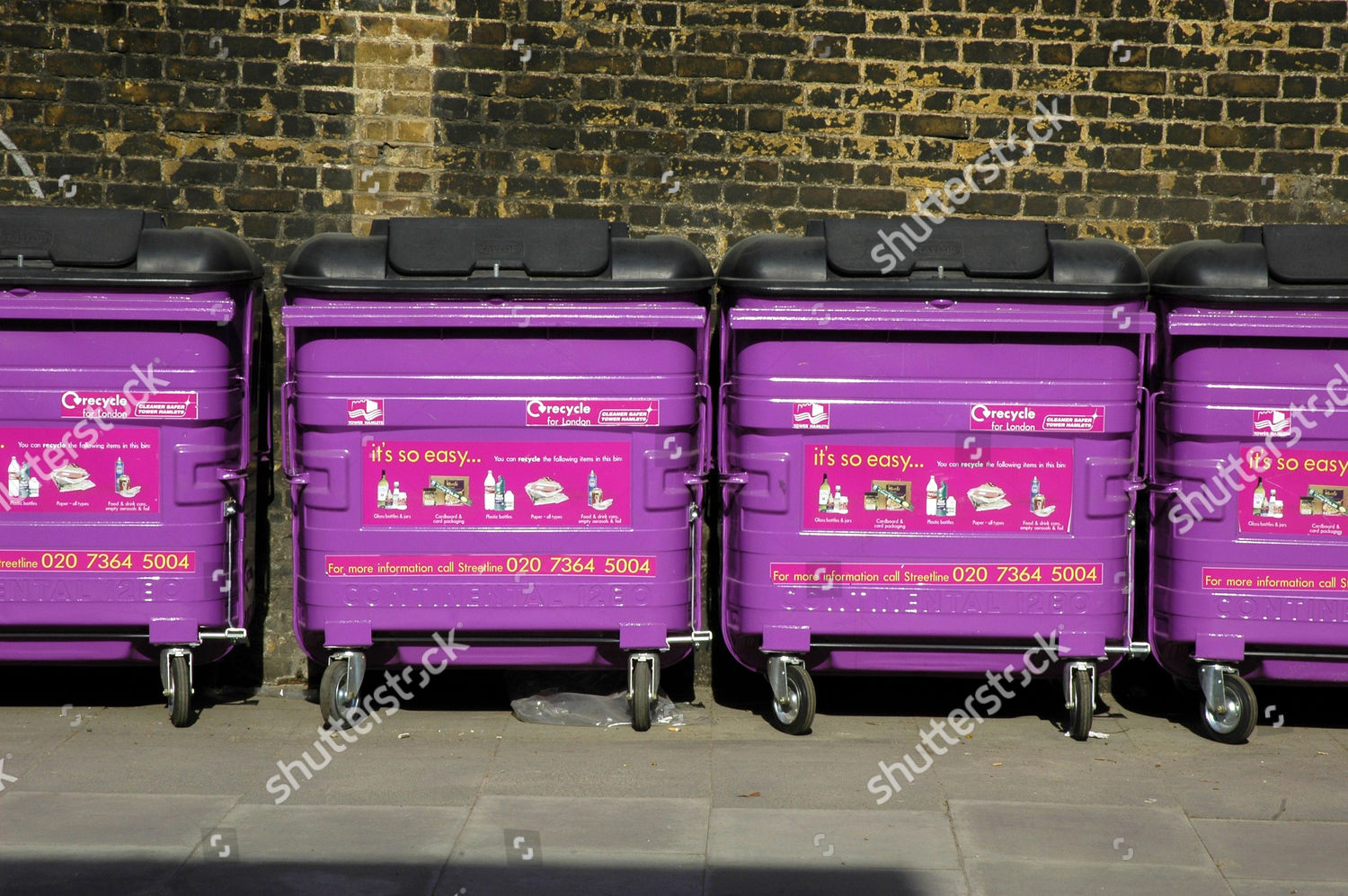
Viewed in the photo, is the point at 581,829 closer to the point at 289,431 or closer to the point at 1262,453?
the point at 289,431

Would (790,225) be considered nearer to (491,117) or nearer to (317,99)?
(491,117)

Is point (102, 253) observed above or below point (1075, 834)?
above

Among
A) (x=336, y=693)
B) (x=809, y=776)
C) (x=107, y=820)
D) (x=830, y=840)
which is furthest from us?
(x=336, y=693)

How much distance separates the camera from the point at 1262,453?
555 cm

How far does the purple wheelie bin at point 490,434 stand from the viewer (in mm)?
5523

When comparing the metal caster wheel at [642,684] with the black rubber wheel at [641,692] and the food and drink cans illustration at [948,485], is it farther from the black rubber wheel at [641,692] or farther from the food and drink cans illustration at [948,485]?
the food and drink cans illustration at [948,485]

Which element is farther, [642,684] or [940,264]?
[642,684]

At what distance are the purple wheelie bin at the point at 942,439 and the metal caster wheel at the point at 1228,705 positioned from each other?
40cm

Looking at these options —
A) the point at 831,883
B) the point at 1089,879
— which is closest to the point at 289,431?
the point at 831,883

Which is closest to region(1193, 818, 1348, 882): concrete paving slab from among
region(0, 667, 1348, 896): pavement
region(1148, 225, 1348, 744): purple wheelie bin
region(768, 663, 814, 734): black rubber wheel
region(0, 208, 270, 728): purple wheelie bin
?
region(0, 667, 1348, 896): pavement

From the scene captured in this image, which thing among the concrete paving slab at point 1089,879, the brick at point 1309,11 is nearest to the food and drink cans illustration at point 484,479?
the concrete paving slab at point 1089,879

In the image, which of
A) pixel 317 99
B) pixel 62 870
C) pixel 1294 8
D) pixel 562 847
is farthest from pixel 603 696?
pixel 1294 8

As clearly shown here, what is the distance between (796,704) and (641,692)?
24.8 inches

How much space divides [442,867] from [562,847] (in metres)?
0.39
